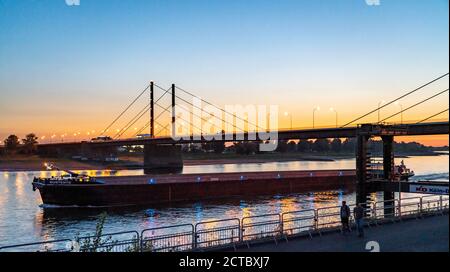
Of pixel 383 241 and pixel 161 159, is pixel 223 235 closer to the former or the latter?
pixel 383 241

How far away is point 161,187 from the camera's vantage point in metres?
48.4

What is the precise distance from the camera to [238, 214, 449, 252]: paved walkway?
37.6 feet

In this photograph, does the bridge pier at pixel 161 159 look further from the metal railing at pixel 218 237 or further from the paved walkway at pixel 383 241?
the paved walkway at pixel 383 241

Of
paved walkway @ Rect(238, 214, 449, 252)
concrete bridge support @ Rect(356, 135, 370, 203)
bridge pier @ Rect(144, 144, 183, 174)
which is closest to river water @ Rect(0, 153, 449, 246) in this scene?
concrete bridge support @ Rect(356, 135, 370, 203)

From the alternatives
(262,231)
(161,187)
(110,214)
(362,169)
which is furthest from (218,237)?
(161,187)

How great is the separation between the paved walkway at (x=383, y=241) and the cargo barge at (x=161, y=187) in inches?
1361

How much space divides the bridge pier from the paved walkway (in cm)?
7708

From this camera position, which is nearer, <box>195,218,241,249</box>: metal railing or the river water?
<box>195,218,241,249</box>: metal railing

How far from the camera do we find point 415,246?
37.3ft

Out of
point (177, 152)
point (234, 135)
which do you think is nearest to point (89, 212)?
point (234, 135)

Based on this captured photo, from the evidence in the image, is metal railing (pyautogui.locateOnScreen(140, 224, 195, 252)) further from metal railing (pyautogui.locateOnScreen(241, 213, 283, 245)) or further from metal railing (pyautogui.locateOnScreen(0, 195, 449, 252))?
metal railing (pyautogui.locateOnScreen(241, 213, 283, 245))
